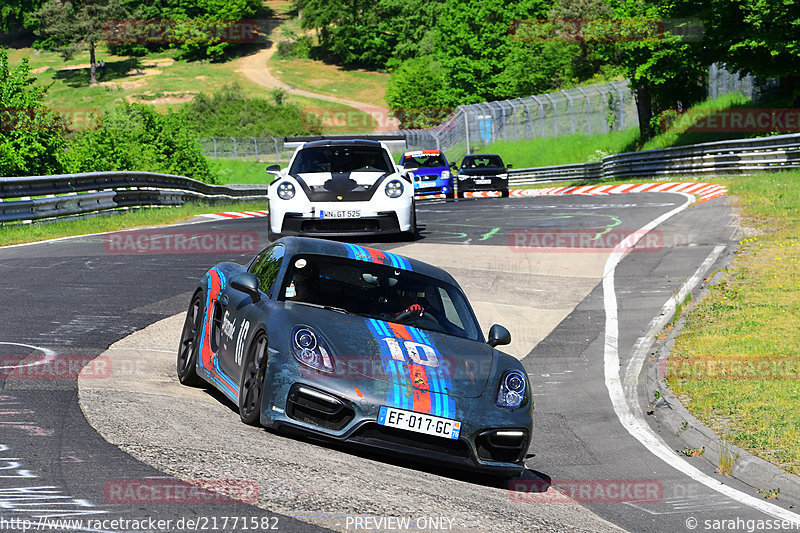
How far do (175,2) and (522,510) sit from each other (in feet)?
466

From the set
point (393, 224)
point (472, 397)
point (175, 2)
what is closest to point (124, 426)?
point (472, 397)

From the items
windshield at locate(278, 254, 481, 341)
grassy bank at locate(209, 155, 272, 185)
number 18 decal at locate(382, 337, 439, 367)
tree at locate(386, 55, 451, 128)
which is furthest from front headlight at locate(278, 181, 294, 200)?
tree at locate(386, 55, 451, 128)

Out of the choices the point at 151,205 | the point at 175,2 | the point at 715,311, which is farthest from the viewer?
the point at 175,2

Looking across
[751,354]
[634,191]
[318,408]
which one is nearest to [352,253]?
[318,408]

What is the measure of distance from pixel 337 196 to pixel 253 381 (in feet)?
30.8

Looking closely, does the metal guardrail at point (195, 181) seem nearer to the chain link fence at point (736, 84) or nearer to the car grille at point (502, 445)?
the chain link fence at point (736, 84)

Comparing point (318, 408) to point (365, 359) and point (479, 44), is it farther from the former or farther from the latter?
point (479, 44)

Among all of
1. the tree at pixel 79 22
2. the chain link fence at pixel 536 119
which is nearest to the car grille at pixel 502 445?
the chain link fence at pixel 536 119

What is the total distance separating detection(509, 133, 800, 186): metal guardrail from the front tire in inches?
994

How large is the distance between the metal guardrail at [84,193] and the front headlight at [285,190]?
6.57m

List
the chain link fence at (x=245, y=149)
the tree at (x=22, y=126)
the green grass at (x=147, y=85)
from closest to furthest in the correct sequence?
the tree at (x=22, y=126)
the chain link fence at (x=245, y=149)
the green grass at (x=147, y=85)

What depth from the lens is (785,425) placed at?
7.94 m

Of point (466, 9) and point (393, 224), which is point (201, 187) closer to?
point (393, 224)

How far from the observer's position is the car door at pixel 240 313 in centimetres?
706
